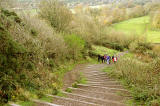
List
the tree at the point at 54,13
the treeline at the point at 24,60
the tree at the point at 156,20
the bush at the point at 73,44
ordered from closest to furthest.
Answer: the treeline at the point at 24,60
the bush at the point at 73,44
the tree at the point at 54,13
the tree at the point at 156,20

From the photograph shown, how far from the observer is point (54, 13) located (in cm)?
2056

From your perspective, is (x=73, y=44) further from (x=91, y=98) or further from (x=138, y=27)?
(x=138, y=27)

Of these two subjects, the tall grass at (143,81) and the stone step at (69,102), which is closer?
the stone step at (69,102)

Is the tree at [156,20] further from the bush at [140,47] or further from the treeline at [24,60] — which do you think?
the treeline at [24,60]

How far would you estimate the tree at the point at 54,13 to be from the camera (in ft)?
66.5

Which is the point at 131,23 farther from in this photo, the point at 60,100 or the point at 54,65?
the point at 60,100

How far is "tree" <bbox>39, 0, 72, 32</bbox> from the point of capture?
20.3 m

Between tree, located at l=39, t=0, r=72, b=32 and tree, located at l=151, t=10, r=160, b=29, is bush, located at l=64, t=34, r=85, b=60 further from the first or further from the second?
tree, located at l=151, t=10, r=160, b=29

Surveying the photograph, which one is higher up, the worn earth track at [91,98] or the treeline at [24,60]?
the treeline at [24,60]

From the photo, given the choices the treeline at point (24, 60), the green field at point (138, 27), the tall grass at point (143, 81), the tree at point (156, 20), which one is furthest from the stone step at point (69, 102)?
the tree at point (156, 20)

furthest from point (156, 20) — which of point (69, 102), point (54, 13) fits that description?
point (69, 102)

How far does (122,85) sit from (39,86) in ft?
19.2

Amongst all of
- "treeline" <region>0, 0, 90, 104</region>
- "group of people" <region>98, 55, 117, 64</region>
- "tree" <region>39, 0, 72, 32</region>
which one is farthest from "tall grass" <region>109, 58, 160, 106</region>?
"tree" <region>39, 0, 72, 32</region>

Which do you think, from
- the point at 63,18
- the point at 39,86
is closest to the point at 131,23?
the point at 63,18
